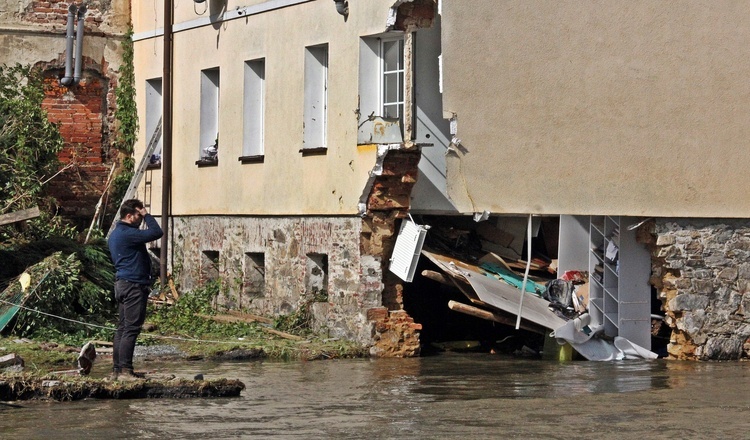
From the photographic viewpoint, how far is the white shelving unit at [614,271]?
18.1 meters

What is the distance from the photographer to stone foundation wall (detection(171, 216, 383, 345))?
18.7 metres

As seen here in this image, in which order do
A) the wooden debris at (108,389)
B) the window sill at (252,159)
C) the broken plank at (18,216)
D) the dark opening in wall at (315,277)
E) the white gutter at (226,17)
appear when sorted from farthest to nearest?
the window sill at (252,159) → the white gutter at (226,17) → the dark opening in wall at (315,277) → the broken plank at (18,216) → the wooden debris at (108,389)

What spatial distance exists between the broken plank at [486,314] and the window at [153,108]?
8422 mm

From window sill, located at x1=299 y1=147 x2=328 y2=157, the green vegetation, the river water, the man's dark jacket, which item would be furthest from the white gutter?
the man's dark jacket

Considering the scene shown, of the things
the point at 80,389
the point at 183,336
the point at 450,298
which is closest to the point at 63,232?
the point at 183,336

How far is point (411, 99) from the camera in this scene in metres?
18.1

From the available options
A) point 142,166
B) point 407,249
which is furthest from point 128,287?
point 142,166

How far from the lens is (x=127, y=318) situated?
13.4 m

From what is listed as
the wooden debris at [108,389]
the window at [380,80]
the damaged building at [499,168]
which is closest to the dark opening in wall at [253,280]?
the damaged building at [499,168]

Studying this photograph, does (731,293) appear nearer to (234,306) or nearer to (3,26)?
(234,306)

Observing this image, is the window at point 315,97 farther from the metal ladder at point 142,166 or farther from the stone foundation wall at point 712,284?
the stone foundation wall at point 712,284

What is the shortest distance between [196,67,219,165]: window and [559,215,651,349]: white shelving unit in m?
7.07

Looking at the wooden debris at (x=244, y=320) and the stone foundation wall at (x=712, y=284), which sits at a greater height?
the stone foundation wall at (x=712, y=284)

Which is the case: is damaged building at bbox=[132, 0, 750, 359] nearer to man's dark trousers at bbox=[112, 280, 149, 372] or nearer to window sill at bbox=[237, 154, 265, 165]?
window sill at bbox=[237, 154, 265, 165]
